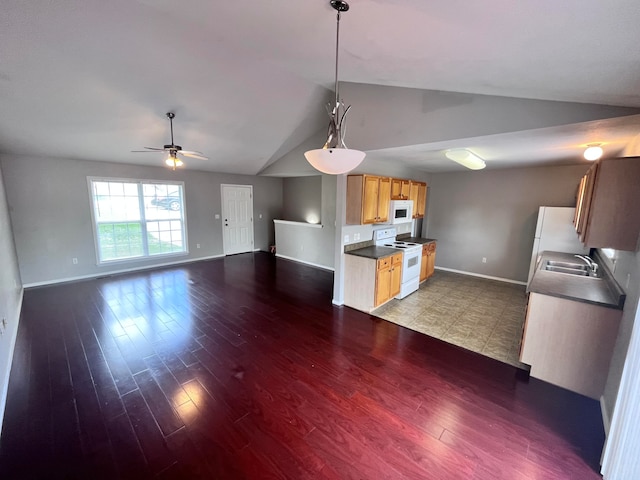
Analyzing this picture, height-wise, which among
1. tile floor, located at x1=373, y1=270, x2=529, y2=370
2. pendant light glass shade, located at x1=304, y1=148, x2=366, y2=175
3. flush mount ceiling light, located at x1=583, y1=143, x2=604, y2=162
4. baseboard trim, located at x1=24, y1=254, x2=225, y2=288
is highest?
flush mount ceiling light, located at x1=583, y1=143, x2=604, y2=162

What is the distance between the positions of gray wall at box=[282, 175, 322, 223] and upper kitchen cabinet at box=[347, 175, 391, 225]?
3.00 metres

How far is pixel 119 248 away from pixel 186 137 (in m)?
2.94

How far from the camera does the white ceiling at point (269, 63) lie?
132cm

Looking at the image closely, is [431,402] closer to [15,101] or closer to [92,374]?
[92,374]

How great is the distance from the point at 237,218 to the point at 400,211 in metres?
4.70

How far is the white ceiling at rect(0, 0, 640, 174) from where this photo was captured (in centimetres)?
132

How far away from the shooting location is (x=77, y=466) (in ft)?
5.23

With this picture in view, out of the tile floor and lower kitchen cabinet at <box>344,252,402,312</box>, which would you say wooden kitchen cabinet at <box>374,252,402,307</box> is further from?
the tile floor

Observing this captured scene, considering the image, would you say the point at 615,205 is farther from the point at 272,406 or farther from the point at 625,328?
the point at 272,406

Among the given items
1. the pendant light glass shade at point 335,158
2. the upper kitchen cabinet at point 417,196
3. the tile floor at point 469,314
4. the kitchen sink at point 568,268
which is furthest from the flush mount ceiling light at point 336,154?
the upper kitchen cabinet at point 417,196

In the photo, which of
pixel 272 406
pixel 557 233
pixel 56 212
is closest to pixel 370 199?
pixel 272 406

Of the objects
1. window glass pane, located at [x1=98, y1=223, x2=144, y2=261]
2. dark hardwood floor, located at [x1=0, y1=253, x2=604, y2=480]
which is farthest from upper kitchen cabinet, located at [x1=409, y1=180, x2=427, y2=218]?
window glass pane, located at [x1=98, y1=223, x2=144, y2=261]

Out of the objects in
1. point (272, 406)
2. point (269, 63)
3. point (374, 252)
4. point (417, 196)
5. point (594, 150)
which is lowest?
point (272, 406)

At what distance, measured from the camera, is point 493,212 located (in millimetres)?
5391
